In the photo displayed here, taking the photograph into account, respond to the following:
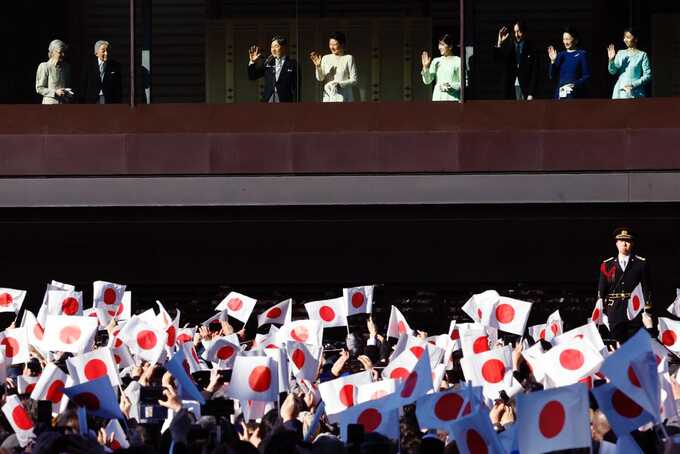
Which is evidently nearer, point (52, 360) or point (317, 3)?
point (52, 360)

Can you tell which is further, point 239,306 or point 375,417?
point 239,306

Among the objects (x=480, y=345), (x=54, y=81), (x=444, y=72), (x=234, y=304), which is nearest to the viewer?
(x=480, y=345)

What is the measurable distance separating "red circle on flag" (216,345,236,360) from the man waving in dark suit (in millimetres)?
7429

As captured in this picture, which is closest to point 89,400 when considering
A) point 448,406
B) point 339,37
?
point 448,406

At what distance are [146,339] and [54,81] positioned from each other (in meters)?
8.38

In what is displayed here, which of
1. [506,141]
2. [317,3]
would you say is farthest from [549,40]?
[317,3]

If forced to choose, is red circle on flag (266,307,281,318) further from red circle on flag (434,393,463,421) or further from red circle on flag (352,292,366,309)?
red circle on flag (434,393,463,421)

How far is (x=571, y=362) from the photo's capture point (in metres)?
12.3

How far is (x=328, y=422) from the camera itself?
11.7 metres

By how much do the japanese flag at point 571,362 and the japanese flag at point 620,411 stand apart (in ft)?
7.86

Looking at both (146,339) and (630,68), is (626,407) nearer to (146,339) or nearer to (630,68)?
(146,339)

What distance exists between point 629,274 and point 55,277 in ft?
30.6

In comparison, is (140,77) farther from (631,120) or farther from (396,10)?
(631,120)

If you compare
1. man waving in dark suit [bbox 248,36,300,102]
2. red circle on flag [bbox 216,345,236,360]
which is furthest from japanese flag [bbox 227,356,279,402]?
man waving in dark suit [bbox 248,36,300,102]
